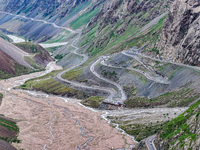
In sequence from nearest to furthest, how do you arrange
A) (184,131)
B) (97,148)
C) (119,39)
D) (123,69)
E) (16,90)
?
1. (184,131)
2. (97,148)
3. (123,69)
4. (16,90)
5. (119,39)

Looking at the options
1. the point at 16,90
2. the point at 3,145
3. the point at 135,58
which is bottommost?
the point at 16,90

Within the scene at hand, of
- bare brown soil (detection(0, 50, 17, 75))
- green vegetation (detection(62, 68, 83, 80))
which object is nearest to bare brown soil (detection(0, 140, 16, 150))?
green vegetation (detection(62, 68, 83, 80))

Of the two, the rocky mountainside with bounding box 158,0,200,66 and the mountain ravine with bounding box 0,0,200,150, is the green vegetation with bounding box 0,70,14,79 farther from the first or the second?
the rocky mountainside with bounding box 158,0,200,66

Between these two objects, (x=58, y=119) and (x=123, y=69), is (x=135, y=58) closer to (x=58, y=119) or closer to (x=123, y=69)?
(x=123, y=69)

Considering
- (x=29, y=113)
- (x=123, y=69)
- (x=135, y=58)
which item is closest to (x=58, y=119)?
(x=29, y=113)

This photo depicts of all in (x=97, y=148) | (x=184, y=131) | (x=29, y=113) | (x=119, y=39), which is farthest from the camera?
(x=119, y=39)

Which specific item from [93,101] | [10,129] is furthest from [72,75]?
[10,129]
